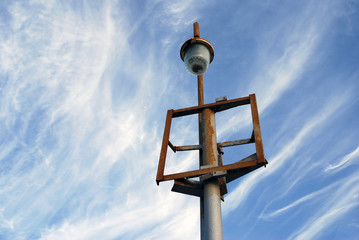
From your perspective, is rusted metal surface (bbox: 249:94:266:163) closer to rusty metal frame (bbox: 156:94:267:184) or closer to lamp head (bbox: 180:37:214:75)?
rusty metal frame (bbox: 156:94:267:184)

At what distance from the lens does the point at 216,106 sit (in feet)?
19.8

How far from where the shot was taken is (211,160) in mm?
5219

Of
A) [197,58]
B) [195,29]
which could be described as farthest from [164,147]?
[195,29]

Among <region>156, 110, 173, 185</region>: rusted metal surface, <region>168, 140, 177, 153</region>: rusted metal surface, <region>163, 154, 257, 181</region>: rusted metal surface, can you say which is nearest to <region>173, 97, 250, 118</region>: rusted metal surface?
<region>156, 110, 173, 185</region>: rusted metal surface

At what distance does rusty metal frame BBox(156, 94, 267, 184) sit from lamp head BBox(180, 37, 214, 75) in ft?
2.49

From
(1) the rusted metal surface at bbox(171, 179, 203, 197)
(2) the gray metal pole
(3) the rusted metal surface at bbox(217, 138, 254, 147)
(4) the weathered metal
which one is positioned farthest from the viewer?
(3) the rusted metal surface at bbox(217, 138, 254, 147)

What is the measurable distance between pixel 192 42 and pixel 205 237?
12.3 ft

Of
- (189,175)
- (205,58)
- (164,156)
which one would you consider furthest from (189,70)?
(189,175)

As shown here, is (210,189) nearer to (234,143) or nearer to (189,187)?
(189,187)

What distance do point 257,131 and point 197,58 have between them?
1.91m

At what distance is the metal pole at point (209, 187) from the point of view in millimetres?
4453

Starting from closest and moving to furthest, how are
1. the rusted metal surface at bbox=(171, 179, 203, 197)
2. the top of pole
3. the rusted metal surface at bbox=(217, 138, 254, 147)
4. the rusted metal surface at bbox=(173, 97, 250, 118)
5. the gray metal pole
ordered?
the gray metal pole, the rusted metal surface at bbox=(171, 179, 203, 197), the rusted metal surface at bbox=(217, 138, 254, 147), the rusted metal surface at bbox=(173, 97, 250, 118), the top of pole

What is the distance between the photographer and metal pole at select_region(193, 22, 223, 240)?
445cm

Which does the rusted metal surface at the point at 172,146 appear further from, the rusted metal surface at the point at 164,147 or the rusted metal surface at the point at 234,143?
the rusted metal surface at the point at 234,143
